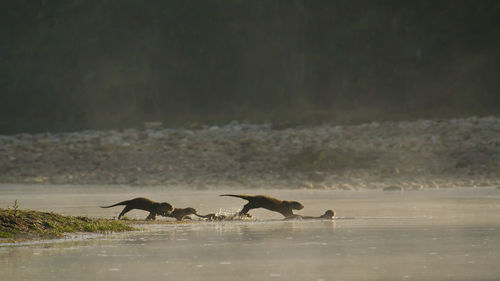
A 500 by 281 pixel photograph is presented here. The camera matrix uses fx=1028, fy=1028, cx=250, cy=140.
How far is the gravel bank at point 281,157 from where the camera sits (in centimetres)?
3281

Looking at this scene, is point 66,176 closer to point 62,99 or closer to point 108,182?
point 108,182

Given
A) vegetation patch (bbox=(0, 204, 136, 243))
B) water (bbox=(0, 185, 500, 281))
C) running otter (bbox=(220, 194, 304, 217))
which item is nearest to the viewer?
water (bbox=(0, 185, 500, 281))

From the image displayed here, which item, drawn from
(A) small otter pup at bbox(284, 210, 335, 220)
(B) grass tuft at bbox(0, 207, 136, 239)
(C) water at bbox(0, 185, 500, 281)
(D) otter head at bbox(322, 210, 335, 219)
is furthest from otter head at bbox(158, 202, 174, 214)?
(D) otter head at bbox(322, 210, 335, 219)

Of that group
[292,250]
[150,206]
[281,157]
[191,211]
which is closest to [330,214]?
[191,211]

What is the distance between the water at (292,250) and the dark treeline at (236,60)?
95.4 ft

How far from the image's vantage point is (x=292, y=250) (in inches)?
470

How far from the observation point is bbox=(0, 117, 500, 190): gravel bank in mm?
32812

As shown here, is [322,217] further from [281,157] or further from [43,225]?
[281,157]

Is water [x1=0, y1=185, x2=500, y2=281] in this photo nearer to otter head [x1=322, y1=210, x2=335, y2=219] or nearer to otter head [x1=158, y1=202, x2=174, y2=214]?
otter head [x1=322, y1=210, x2=335, y2=219]

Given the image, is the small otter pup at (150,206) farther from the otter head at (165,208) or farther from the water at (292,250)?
the water at (292,250)

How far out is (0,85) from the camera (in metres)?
55.4

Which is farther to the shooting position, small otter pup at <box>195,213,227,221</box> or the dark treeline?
the dark treeline

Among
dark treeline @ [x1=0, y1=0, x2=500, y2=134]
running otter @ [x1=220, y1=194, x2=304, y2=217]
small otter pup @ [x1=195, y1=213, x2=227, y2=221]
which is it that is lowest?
small otter pup @ [x1=195, y1=213, x2=227, y2=221]

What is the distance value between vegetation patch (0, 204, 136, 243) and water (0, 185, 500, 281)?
16.5 inches
